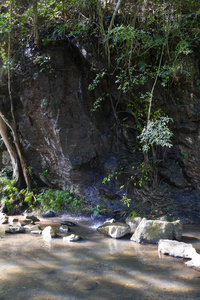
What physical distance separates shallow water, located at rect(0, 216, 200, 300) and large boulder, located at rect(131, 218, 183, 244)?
0.61 ft

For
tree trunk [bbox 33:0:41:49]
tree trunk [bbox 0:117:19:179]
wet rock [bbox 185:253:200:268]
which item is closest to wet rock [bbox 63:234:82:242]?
wet rock [bbox 185:253:200:268]

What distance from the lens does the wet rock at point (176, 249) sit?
3.78 m

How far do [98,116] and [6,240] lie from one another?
176 inches

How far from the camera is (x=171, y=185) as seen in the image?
6.98 metres

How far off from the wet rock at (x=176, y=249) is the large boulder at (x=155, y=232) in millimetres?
459

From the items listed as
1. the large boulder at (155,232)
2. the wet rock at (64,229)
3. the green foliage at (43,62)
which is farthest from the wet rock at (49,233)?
the green foliage at (43,62)

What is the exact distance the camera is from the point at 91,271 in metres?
3.34

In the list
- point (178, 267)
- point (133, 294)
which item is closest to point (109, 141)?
point (178, 267)

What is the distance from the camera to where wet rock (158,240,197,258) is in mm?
3777

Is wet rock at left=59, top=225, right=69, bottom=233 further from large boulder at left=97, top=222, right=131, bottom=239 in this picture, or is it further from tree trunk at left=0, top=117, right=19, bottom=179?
tree trunk at left=0, top=117, right=19, bottom=179

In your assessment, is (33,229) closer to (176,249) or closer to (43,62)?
(176,249)

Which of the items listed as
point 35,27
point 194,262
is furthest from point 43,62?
point 194,262

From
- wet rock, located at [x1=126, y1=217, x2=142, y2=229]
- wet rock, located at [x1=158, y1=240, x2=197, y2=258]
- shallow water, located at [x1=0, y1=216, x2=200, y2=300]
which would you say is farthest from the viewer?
wet rock, located at [x1=126, y1=217, x2=142, y2=229]

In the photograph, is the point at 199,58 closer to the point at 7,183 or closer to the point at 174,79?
the point at 174,79
